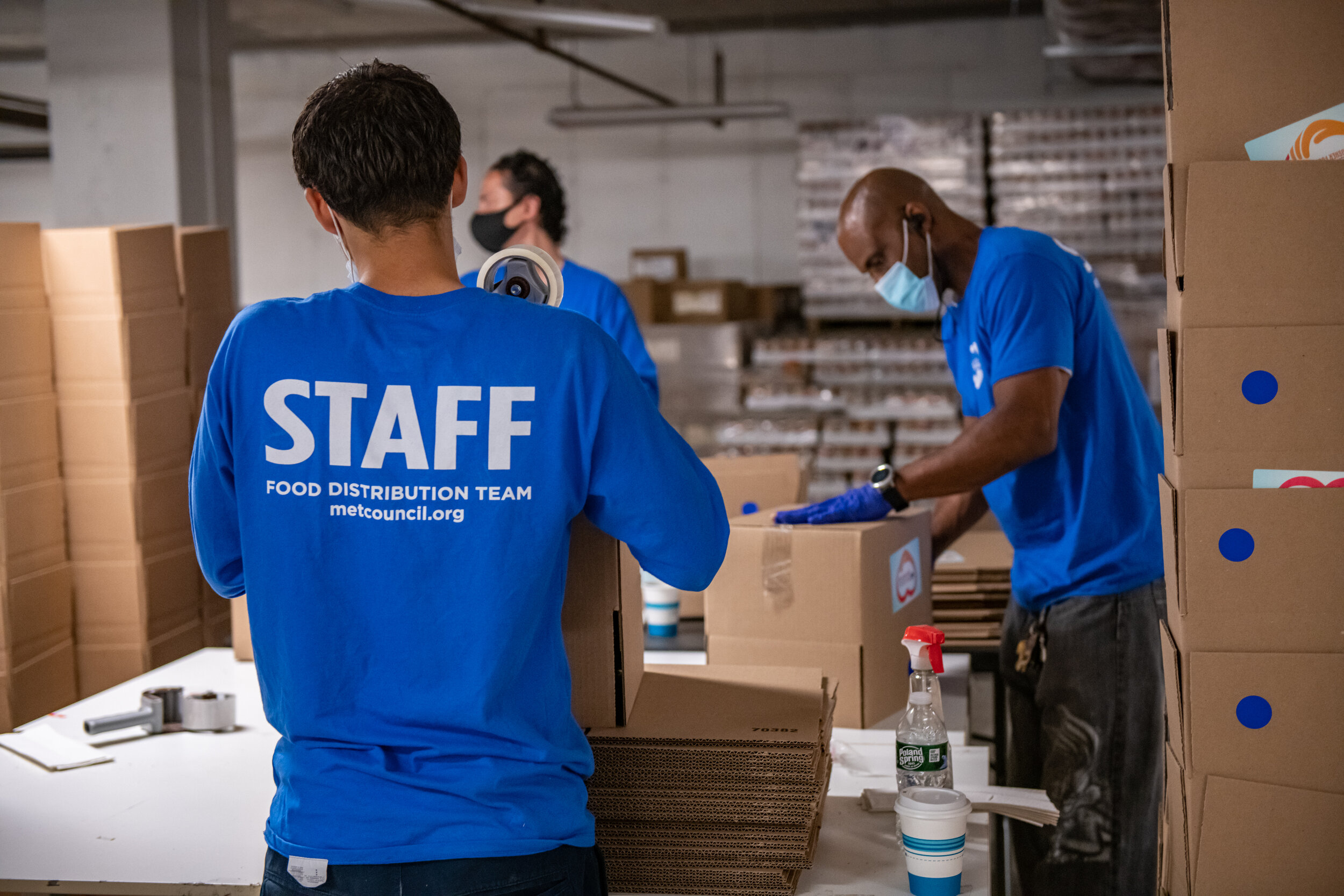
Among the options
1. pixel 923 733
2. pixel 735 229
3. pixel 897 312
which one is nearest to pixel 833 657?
pixel 923 733

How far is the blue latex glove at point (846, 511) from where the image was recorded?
2420mm

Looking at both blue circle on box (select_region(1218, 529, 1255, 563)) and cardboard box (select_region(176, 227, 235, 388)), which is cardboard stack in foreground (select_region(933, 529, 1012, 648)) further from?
cardboard box (select_region(176, 227, 235, 388))

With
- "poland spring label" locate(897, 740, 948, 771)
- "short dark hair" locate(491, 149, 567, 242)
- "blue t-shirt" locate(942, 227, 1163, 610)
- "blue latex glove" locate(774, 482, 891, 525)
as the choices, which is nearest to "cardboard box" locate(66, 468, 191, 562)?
"short dark hair" locate(491, 149, 567, 242)

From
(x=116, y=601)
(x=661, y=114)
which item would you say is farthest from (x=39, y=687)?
(x=661, y=114)

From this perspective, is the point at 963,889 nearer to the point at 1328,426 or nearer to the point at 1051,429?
the point at 1328,426

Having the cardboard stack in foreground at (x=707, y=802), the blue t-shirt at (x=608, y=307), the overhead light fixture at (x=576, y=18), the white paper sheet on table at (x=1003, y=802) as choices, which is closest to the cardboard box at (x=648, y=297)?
the overhead light fixture at (x=576, y=18)

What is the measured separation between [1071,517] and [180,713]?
1883 millimetres

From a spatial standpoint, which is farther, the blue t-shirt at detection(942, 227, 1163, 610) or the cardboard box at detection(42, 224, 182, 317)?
the cardboard box at detection(42, 224, 182, 317)

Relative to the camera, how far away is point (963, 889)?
1.66m

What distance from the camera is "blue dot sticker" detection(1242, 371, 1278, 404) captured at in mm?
1555

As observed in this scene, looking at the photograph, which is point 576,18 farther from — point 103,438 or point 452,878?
point 452,878

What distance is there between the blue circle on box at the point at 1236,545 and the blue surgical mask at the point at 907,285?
1.24 m

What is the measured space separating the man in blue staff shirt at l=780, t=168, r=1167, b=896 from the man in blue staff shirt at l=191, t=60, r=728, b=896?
1224mm

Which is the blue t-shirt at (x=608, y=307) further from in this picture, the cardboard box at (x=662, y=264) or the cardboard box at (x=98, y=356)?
the cardboard box at (x=662, y=264)
